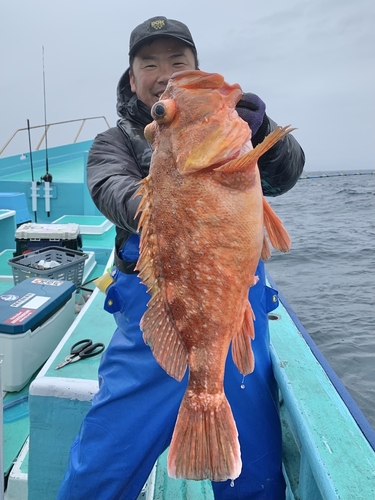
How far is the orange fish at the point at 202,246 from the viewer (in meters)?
1.30

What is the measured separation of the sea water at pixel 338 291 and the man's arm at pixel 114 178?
4536mm

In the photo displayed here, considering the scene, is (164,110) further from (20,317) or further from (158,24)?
(20,317)

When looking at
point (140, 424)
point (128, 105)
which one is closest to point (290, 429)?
point (140, 424)

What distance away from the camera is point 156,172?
53.4 inches

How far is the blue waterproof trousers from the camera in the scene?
1.92 m

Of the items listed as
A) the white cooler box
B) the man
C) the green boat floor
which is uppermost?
the man

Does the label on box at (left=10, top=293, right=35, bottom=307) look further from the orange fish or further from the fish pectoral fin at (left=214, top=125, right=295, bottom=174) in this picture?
the fish pectoral fin at (left=214, top=125, right=295, bottom=174)

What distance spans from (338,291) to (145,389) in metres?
7.82

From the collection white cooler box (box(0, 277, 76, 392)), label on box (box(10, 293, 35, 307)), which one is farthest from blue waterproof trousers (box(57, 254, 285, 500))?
label on box (box(10, 293, 35, 307))

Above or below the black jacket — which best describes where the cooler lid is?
below

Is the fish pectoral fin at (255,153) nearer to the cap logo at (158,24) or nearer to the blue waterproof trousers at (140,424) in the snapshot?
the blue waterproof trousers at (140,424)

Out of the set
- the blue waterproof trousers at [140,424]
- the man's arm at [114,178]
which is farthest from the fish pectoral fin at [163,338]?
the blue waterproof trousers at [140,424]

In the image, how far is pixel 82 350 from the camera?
9.42 ft

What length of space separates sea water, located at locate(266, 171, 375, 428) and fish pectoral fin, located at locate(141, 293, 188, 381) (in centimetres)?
435
